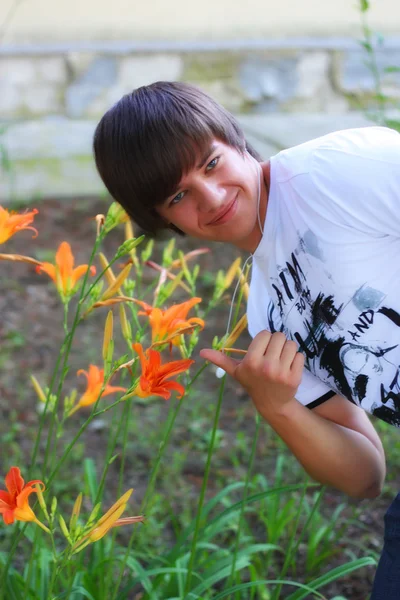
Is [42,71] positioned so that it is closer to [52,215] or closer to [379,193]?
[52,215]

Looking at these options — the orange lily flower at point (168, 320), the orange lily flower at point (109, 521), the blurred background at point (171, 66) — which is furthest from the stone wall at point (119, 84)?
the orange lily flower at point (109, 521)

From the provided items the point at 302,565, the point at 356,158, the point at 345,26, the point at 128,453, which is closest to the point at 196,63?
the point at 345,26

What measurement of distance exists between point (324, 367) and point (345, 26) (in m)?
3.77

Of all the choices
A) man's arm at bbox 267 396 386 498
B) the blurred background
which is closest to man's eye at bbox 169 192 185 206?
man's arm at bbox 267 396 386 498

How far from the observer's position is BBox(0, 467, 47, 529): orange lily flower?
4.00 feet

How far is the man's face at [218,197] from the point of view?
1467 millimetres

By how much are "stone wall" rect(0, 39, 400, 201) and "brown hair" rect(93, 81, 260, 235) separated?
3.41m

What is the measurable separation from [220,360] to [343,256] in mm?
281

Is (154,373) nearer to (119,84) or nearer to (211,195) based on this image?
(211,195)

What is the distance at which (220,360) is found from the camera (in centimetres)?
139

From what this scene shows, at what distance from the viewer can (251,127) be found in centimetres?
501

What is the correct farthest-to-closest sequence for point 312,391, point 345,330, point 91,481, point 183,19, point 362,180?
1. point 183,19
2. point 91,481
3. point 312,391
4. point 345,330
5. point 362,180

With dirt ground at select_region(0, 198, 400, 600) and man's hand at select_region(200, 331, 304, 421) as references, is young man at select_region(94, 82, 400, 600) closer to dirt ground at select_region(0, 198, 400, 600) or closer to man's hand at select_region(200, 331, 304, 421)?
man's hand at select_region(200, 331, 304, 421)

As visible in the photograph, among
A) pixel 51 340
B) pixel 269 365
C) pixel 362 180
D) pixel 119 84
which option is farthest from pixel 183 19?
pixel 269 365
